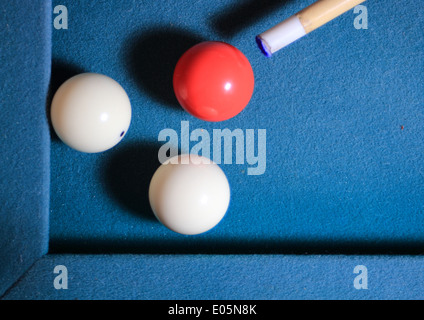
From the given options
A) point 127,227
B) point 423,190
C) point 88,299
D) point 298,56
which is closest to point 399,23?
point 298,56

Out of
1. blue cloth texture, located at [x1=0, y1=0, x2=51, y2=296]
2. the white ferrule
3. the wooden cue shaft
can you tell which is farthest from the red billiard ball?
blue cloth texture, located at [x1=0, y1=0, x2=51, y2=296]

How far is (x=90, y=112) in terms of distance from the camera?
1.07 m

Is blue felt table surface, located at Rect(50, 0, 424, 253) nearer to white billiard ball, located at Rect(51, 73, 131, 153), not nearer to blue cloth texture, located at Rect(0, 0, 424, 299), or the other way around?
blue cloth texture, located at Rect(0, 0, 424, 299)

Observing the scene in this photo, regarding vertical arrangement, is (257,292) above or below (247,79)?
below

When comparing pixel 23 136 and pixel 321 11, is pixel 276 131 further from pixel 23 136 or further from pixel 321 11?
pixel 23 136

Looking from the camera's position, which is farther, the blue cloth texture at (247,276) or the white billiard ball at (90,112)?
the blue cloth texture at (247,276)

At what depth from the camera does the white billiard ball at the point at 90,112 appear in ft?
3.51

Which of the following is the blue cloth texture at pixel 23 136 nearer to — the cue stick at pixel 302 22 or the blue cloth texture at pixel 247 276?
the blue cloth texture at pixel 247 276

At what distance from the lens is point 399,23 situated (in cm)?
128

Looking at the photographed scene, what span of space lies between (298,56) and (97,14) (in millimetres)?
664

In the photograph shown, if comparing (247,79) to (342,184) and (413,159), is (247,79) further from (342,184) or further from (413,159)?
(413,159)

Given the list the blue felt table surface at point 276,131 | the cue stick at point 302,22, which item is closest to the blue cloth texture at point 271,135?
the blue felt table surface at point 276,131

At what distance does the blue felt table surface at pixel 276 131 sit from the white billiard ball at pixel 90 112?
147mm

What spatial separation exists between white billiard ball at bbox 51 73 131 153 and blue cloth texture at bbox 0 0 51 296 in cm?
9
